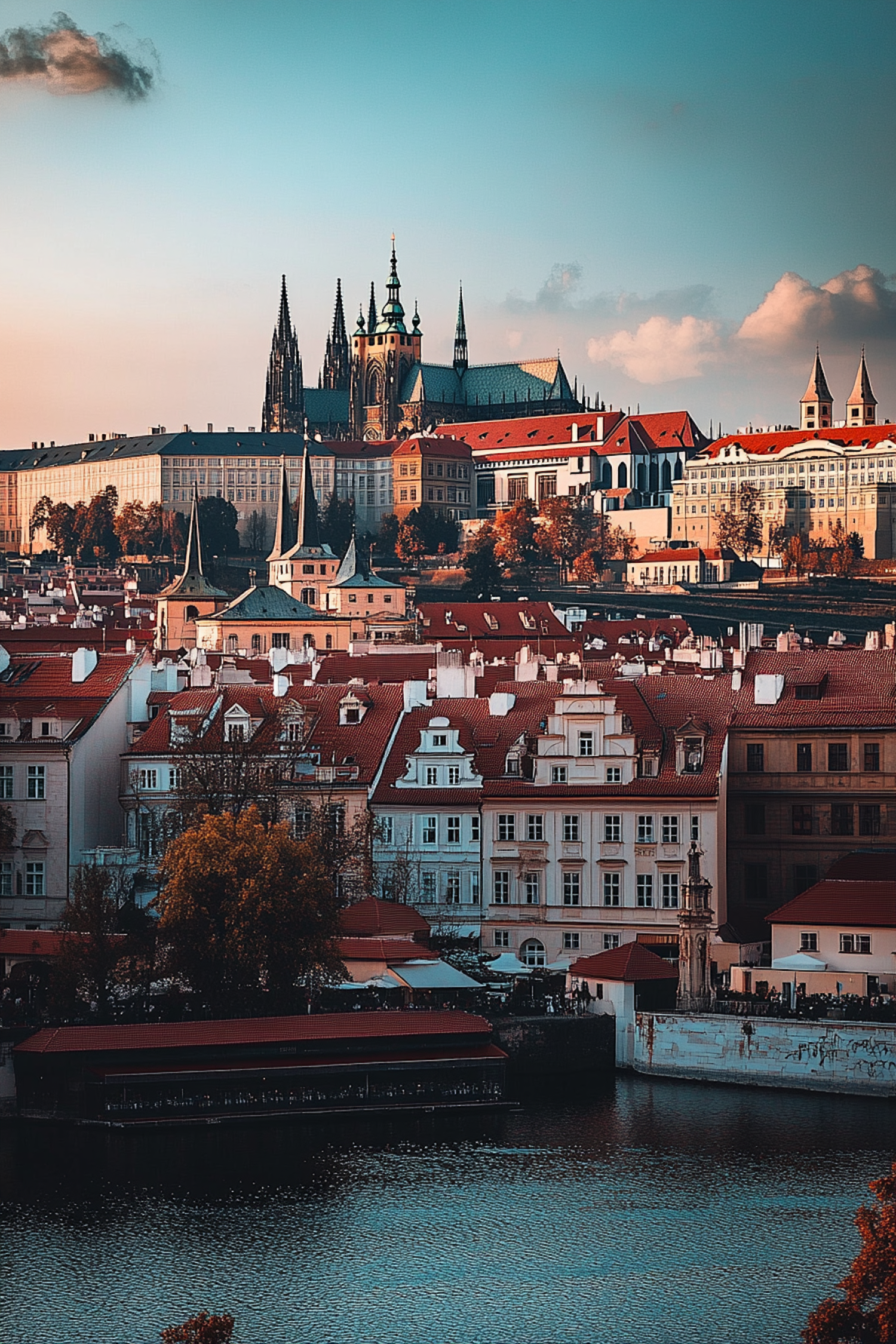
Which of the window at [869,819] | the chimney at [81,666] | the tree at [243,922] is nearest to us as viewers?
the tree at [243,922]

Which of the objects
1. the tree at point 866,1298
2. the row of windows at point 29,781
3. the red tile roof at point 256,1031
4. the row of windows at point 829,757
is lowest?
the tree at point 866,1298

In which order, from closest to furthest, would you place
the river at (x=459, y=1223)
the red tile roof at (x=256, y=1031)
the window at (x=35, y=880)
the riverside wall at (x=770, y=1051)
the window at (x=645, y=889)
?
the river at (x=459, y=1223)
the red tile roof at (x=256, y=1031)
the riverside wall at (x=770, y=1051)
the window at (x=645, y=889)
the window at (x=35, y=880)

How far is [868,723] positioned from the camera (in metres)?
61.6

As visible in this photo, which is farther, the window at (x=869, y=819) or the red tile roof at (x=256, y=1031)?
the window at (x=869, y=819)

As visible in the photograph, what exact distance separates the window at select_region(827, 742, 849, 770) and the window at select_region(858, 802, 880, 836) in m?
1.17

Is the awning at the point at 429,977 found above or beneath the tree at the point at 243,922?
beneath

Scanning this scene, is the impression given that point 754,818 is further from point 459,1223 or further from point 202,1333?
point 202,1333

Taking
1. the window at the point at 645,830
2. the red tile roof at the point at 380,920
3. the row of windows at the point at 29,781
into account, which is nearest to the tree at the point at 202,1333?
the red tile roof at the point at 380,920

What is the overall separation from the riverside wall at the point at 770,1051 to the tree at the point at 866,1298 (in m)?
21.6

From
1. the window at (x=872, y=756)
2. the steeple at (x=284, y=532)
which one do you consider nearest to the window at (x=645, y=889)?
the window at (x=872, y=756)

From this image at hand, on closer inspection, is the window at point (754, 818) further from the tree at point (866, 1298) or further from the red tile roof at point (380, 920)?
the tree at point (866, 1298)

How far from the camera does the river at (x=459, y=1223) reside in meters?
36.6

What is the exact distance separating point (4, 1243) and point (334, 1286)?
5.80m

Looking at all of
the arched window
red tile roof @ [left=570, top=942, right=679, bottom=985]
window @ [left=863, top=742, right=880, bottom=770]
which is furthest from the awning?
window @ [left=863, top=742, right=880, bottom=770]
